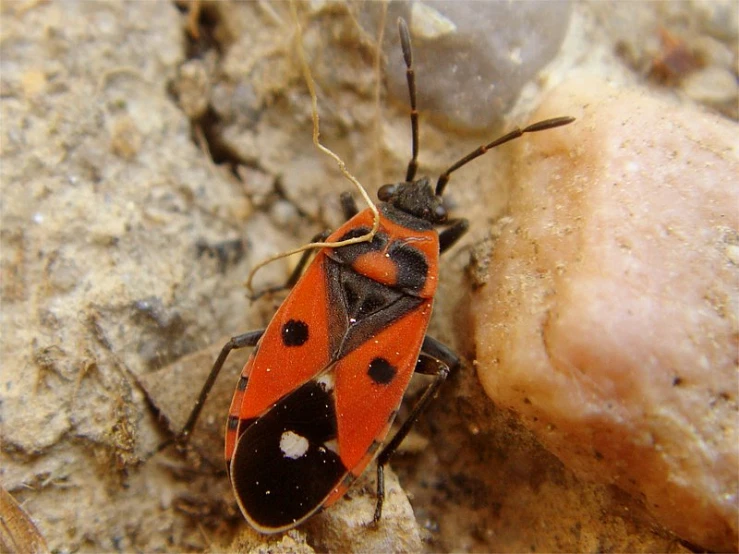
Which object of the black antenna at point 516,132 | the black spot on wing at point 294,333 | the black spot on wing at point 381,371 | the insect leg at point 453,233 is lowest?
the black spot on wing at point 381,371

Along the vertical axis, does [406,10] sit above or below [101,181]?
above

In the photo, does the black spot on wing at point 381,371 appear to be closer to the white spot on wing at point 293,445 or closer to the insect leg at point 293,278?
the white spot on wing at point 293,445

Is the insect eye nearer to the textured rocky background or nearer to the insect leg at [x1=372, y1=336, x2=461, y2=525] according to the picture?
the textured rocky background

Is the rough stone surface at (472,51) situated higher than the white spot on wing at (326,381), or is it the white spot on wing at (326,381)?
the rough stone surface at (472,51)

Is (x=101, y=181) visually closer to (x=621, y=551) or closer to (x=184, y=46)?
(x=184, y=46)

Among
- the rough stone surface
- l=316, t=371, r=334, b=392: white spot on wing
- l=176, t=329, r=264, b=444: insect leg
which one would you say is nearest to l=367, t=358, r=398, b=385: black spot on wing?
l=316, t=371, r=334, b=392: white spot on wing

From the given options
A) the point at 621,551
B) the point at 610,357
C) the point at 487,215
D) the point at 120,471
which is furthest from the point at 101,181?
the point at 621,551

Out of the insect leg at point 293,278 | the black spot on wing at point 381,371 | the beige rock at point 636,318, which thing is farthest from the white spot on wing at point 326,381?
the insect leg at point 293,278
